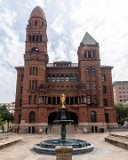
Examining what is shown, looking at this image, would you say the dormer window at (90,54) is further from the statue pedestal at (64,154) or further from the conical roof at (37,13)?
the statue pedestal at (64,154)

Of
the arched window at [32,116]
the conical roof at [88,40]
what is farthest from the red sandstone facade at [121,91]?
the arched window at [32,116]

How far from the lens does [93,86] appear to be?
194 ft

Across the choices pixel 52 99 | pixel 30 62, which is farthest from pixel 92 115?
pixel 30 62

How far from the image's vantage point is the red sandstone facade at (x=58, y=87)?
54438 mm

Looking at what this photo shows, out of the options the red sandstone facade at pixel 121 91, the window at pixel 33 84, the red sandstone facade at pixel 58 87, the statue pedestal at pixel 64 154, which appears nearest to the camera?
the statue pedestal at pixel 64 154

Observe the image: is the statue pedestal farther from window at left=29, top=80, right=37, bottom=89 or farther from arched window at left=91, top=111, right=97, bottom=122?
window at left=29, top=80, right=37, bottom=89

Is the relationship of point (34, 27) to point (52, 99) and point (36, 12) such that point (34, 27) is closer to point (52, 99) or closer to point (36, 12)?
point (36, 12)

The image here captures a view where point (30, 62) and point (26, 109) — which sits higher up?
point (30, 62)

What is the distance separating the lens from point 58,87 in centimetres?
6088

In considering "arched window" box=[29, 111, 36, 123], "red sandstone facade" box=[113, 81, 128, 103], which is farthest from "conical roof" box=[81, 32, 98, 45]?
"red sandstone facade" box=[113, 81, 128, 103]

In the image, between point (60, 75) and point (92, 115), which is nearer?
point (92, 115)

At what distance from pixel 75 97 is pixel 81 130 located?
10274mm

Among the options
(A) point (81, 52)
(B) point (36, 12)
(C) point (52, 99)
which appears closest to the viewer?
(C) point (52, 99)

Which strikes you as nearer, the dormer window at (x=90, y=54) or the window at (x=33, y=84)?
the window at (x=33, y=84)
